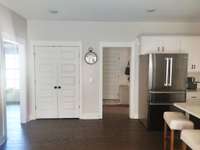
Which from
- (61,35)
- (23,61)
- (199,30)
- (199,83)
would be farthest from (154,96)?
(23,61)

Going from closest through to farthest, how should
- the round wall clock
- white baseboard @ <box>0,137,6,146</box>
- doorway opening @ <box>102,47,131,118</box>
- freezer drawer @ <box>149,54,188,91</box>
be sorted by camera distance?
white baseboard @ <box>0,137,6,146</box>, freezer drawer @ <box>149,54,188,91</box>, the round wall clock, doorway opening @ <box>102,47,131,118</box>

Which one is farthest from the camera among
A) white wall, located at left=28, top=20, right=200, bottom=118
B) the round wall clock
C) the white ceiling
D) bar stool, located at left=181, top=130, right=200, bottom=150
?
the round wall clock

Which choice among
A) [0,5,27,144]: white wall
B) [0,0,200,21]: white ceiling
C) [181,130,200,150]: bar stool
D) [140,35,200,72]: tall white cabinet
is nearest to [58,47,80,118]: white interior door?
[0,0,200,21]: white ceiling

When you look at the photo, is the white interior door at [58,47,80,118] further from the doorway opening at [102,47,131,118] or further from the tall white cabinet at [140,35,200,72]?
the tall white cabinet at [140,35,200,72]

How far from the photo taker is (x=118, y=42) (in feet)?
17.6

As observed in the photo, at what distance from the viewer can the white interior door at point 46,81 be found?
529 centimetres

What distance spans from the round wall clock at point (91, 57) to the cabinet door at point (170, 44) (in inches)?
72.3

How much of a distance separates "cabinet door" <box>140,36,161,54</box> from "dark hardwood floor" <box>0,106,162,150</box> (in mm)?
1994

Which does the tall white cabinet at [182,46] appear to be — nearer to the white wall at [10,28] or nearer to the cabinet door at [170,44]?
the cabinet door at [170,44]

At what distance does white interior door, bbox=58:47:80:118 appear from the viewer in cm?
533

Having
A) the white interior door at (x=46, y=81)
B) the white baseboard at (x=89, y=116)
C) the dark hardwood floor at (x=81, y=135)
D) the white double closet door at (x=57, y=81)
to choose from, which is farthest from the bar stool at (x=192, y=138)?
the white interior door at (x=46, y=81)

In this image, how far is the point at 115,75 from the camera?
7402 millimetres

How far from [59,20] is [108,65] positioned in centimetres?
288

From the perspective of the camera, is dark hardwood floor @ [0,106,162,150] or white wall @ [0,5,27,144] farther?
white wall @ [0,5,27,144]
